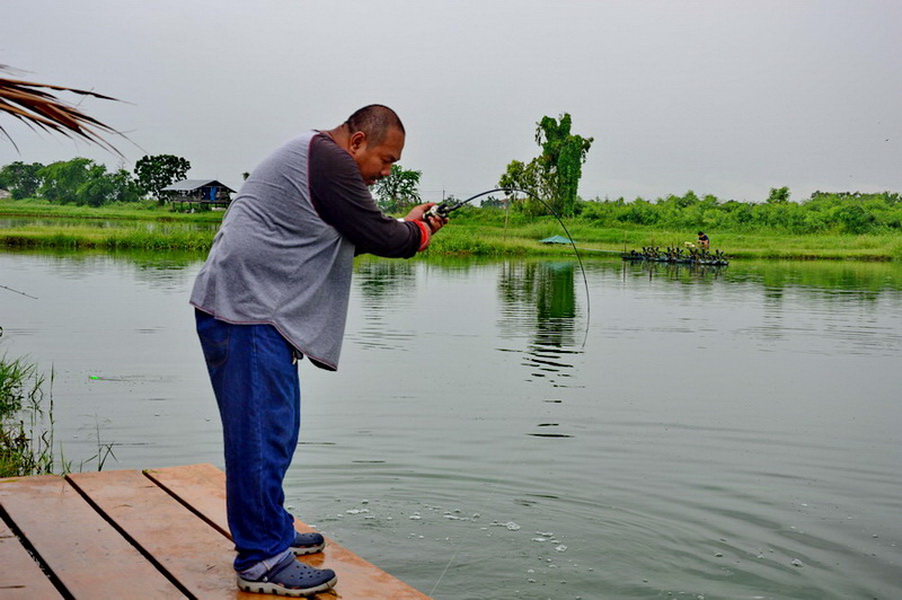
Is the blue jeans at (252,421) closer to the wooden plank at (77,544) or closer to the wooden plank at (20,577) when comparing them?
the wooden plank at (77,544)

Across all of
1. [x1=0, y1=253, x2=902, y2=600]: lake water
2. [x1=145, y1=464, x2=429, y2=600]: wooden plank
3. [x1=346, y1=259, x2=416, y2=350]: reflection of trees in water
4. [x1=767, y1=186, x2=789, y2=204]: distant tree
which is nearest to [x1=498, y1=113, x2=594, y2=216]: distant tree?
[x1=767, y1=186, x2=789, y2=204]: distant tree

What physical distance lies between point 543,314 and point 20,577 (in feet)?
50.7

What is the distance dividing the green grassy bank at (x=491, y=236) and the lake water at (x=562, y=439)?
1916 centimetres

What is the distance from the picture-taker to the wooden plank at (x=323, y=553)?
2.98 metres

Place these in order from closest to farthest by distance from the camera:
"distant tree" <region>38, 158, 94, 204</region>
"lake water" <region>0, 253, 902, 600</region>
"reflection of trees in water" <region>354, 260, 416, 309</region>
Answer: "lake water" <region>0, 253, 902, 600</region>
"reflection of trees in water" <region>354, 260, 416, 309</region>
"distant tree" <region>38, 158, 94, 204</region>

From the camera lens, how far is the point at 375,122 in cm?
303

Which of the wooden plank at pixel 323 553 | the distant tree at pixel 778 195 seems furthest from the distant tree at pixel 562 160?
the wooden plank at pixel 323 553

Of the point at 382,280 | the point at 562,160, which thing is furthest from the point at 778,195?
the point at 382,280

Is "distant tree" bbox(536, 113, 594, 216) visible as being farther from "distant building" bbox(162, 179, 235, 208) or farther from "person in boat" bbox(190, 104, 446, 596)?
"person in boat" bbox(190, 104, 446, 596)

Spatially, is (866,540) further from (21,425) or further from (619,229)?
(619,229)

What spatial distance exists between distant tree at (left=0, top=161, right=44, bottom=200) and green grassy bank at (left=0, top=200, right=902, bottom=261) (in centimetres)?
2632

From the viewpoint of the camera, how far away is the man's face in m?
3.03

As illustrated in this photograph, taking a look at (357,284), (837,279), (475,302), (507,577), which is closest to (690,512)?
(507,577)

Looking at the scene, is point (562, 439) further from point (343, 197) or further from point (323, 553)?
point (343, 197)
